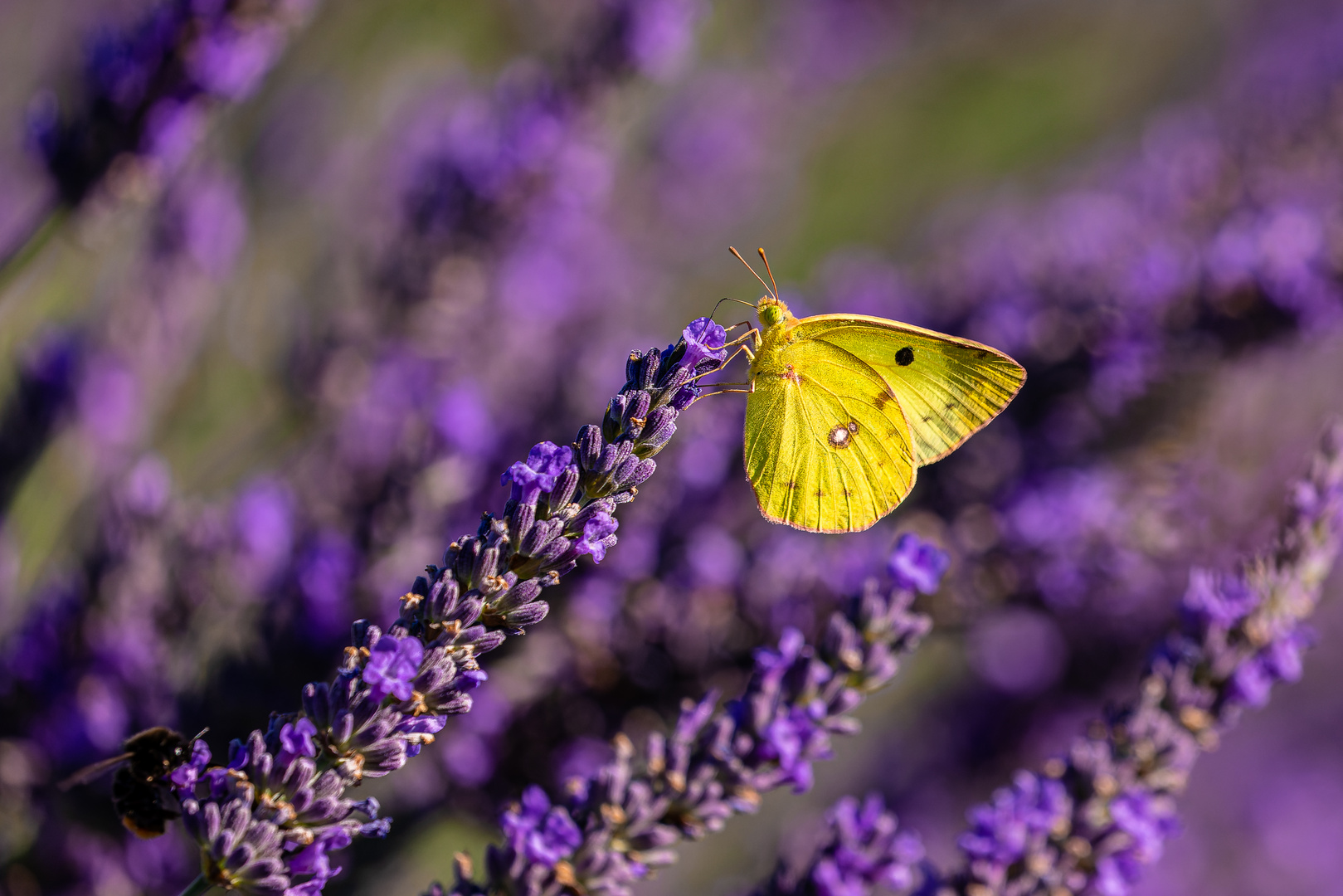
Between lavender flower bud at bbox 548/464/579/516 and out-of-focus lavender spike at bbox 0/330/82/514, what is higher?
out-of-focus lavender spike at bbox 0/330/82/514

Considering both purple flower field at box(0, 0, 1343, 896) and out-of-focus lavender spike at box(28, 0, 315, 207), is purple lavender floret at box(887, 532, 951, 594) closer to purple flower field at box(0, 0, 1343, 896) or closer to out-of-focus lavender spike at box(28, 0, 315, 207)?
purple flower field at box(0, 0, 1343, 896)

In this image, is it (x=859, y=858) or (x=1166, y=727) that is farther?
(x=1166, y=727)

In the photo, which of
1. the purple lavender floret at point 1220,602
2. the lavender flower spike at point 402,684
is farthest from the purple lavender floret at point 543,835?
the purple lavender floret at point 1220,602

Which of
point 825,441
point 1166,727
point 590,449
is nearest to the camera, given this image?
point 590,449

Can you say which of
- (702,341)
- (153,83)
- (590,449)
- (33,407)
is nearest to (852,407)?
(702,341)

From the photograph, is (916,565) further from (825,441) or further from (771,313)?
(771,313)

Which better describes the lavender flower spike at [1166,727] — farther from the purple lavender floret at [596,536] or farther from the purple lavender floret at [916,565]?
the purple lavender floret at [596,536]

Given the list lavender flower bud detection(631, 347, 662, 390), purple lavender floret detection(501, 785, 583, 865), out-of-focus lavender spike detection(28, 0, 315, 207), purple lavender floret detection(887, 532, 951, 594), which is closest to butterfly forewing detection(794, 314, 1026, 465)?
purple lavender floret detection(887, 532, 951, 594)
